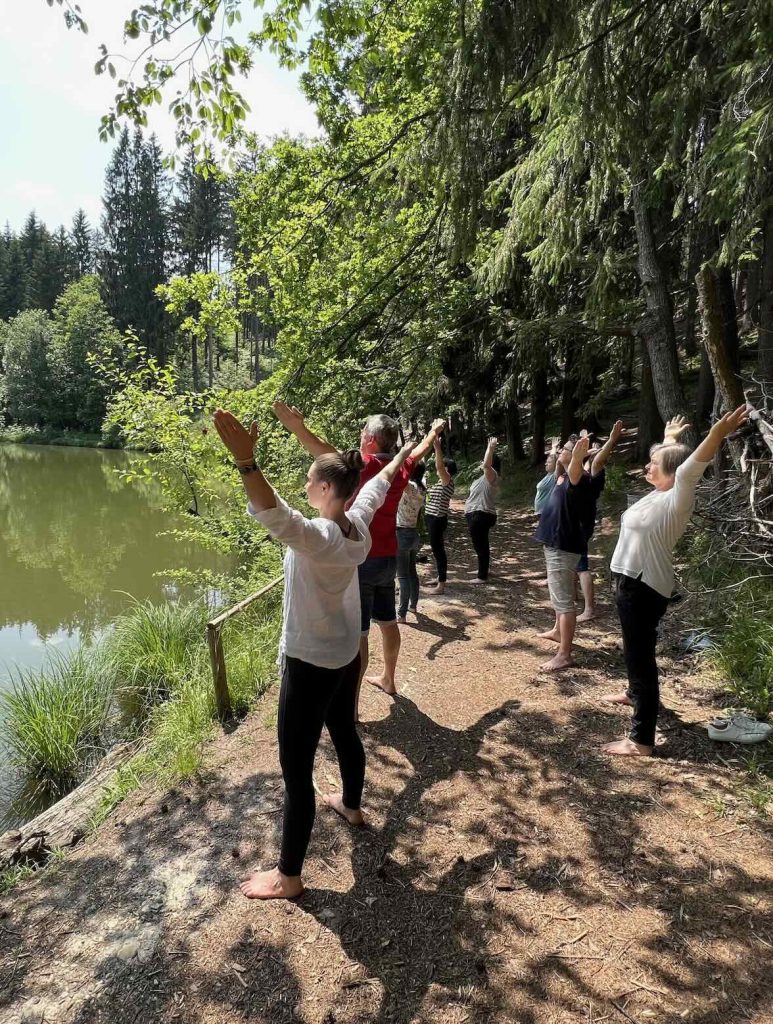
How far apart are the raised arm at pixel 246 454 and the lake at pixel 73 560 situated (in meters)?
4.68

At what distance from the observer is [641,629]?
324cm

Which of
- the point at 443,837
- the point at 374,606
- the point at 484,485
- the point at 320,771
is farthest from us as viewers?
the point at 484,485

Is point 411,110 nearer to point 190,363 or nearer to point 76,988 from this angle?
point 76,988

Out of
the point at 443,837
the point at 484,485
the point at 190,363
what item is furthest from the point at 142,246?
the point at 443,837

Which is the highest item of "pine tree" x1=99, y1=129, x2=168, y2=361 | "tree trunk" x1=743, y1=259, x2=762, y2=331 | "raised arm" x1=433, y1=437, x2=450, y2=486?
"pine tree" x1=99, y1=129, x2=168, y2=361

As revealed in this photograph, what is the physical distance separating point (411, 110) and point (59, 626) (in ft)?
30.2

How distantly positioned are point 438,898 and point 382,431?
2.36m

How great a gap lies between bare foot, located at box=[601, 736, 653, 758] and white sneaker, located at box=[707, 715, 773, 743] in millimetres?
408

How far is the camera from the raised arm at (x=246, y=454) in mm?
1830

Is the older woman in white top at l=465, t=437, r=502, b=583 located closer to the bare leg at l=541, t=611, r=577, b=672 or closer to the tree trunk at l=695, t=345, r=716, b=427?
the bare leg at l=541, t=611, r=577, b=672

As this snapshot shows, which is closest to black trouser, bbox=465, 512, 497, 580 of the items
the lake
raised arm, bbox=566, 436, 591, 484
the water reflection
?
raised arm, bbox=566, 436, 591, 484

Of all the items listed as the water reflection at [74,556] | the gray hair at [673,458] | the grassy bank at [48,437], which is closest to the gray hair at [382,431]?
the gray hair at [673,458]

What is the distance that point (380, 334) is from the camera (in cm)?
998

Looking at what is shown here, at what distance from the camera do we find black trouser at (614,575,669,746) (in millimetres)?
3213
